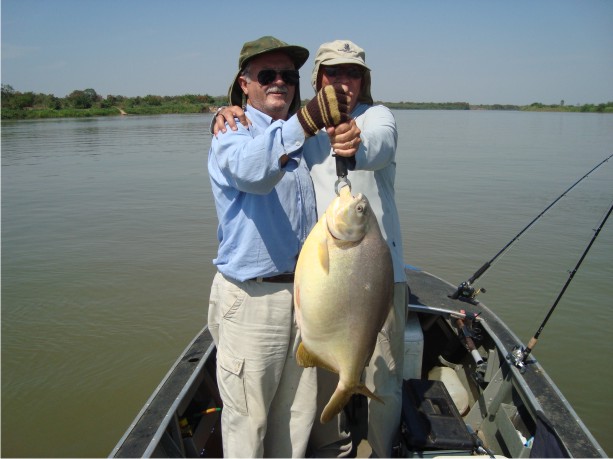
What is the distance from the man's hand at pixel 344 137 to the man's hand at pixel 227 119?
2.11 ft

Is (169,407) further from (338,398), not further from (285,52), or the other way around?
(285,52)

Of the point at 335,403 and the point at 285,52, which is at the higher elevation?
the point at 285,52

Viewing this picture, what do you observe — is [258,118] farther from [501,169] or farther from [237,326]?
[501,169]

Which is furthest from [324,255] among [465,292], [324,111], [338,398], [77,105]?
[77,105]

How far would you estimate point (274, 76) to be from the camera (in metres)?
2.90

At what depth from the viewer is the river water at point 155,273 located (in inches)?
238

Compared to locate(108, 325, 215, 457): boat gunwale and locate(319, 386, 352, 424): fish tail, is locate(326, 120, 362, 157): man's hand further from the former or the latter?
locate(108, 325, 215, 457): boat gunwale

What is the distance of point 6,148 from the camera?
1045 inches

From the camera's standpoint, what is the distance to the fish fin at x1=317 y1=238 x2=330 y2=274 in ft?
7.25

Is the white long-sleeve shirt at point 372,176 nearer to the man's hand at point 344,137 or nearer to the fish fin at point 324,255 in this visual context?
the man's hand at point 344,137

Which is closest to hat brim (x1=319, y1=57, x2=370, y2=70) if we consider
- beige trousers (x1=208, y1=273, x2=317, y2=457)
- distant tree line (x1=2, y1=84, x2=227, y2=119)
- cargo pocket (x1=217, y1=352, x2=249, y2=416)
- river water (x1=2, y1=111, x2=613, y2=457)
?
beige trousers (x1=208, y1=273, x2=317, y2=457)

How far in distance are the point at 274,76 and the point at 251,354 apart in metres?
1.72

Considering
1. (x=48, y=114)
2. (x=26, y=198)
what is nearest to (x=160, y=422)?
(x=26, y=198)

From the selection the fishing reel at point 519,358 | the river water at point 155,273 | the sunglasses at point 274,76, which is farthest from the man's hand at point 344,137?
the river water at point 155,273
